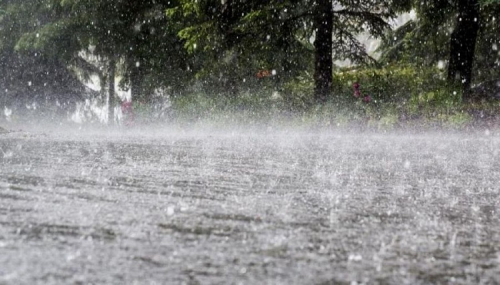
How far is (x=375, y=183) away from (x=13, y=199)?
2478 millimetres

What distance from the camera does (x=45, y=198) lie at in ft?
11.7

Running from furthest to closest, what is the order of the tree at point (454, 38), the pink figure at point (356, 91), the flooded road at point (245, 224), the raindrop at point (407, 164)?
the tree at point (454, 38) < the pink figure at point (356, 91) < the raindrop at point (407, 164) < the flooded road at point (245, 224)

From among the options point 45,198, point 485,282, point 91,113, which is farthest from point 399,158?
point 91,113

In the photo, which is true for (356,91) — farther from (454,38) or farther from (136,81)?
(136,81)

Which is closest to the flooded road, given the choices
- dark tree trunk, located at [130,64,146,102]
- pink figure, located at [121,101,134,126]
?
pink figure, located at [121,101,134,126]

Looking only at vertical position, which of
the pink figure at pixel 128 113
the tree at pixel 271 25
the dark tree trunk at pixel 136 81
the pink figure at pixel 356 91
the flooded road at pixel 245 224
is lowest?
the flooded road at pixel 245 224

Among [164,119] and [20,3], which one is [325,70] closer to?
[164,119]

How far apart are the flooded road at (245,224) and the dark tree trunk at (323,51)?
1012 centimetres

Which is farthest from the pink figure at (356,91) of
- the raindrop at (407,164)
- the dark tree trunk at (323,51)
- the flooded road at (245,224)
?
the flooded road at (245,224)

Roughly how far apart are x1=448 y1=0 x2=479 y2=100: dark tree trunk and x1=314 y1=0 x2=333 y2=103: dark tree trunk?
9.26ft

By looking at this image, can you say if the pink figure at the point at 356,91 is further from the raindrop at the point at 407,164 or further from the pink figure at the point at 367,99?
the raindrop at the point at 407,164

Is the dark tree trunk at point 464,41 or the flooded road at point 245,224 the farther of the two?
the dark tree trunk at point 464,41

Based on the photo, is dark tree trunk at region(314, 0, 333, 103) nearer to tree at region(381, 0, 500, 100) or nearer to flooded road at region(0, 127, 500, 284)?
tree at region(381, 0, 500, 100)

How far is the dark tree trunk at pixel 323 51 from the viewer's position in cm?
1551
